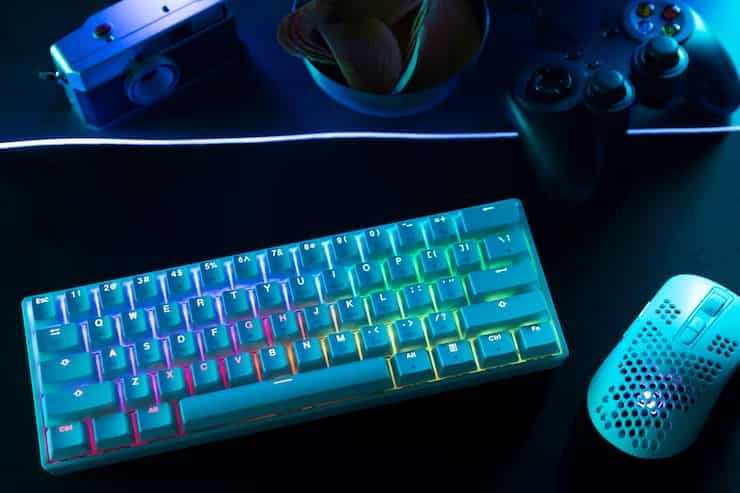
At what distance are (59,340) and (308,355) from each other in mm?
200

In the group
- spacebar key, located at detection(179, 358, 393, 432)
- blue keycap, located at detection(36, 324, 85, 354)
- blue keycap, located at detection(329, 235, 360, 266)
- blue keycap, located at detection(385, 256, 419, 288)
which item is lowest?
spacebar key, located at detection(179, 358, 393, 432)

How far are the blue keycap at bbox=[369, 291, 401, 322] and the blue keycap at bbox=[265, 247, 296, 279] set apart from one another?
0.24 feet

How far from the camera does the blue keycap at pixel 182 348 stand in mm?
784

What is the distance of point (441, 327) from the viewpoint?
0.79 metres

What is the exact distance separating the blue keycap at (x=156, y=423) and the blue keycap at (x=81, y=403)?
0.08 ft

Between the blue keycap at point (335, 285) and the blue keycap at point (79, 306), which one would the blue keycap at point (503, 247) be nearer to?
the blue keycap at point (335, 285)

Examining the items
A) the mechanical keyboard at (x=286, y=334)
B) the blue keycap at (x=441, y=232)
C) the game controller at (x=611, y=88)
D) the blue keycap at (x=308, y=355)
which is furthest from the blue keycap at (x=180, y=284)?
the game controller at (x=611, y=88)

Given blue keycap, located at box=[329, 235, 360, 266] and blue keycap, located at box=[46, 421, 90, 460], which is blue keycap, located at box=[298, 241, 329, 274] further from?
blue keycap, located at box=[46, 421, 90, 460]

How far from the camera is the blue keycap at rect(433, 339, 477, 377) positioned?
78cm

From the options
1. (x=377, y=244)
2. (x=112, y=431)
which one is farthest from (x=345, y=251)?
(x=112, y=431)

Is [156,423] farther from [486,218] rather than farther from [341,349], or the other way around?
[486,218]

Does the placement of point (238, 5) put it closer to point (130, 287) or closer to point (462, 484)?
point (130, 287)

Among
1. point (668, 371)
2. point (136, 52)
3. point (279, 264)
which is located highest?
point (136, 52)

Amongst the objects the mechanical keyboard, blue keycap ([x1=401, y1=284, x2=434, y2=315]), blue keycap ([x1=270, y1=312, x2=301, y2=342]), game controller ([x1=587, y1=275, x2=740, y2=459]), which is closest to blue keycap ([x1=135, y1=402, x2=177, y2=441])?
the mechanical keyboard
